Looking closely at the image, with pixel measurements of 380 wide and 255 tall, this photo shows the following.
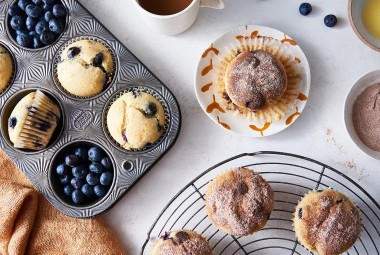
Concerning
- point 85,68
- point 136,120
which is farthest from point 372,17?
point 85,68

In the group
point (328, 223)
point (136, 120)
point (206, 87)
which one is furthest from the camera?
point (206, 87)

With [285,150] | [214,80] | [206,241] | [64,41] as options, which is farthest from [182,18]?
[206,241]

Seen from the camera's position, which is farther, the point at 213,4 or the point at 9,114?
the point at 9,114

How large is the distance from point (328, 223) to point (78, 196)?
1159mm

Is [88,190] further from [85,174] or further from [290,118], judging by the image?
[290,118]

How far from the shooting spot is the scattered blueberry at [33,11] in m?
2.83

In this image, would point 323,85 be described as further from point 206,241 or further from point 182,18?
point 206,241

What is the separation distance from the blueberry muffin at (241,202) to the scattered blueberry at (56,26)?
1052 mm

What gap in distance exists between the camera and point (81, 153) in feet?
9.25

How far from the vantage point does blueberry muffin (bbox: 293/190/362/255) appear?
8.50 ft

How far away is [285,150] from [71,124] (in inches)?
40.9

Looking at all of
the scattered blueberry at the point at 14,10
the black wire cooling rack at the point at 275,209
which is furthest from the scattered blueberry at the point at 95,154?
the scattered blueberry at the point at 14,10

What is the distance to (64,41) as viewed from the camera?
2863 mm

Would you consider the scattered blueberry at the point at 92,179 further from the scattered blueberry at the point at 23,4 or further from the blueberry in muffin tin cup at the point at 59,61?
the scattered blueberry at the point at 23,4
